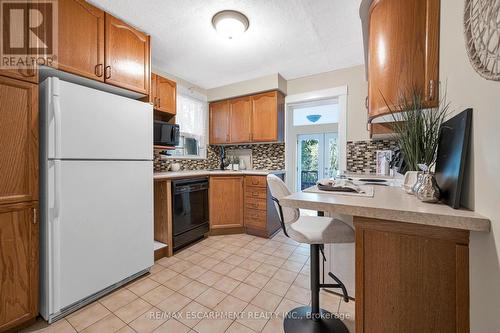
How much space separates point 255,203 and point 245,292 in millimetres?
1417

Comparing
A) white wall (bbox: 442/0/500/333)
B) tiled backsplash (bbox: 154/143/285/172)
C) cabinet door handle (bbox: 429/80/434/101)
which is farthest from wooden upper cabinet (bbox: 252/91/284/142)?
white wall (bbox: 442/0/500/333)

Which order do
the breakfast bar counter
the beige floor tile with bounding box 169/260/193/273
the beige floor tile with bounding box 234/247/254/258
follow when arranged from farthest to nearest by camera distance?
the beige floor tile with bounding box 234/247/254/258, the beige floor tile with bounding box 169/260/193/273, the breakfast bar counter

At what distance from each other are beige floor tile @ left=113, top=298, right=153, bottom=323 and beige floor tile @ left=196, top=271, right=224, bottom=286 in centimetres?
47

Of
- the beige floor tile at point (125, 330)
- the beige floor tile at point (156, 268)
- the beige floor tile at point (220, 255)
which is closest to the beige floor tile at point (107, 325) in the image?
the beige floor tile at point (125, 330)

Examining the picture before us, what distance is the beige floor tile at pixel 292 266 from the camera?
Result: 2080mm

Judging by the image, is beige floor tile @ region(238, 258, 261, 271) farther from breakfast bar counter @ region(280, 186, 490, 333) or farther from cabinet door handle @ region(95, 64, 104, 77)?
cabinet door handle @ region(95, 64, 104, 77)

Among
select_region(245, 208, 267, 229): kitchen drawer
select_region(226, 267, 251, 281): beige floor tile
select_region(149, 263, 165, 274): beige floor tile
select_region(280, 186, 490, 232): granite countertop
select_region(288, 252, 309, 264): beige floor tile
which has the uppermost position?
select_region(280, 186, 490, 232): granite countertop

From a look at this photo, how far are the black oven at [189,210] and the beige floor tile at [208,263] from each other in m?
0.42

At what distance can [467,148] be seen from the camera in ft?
2.35

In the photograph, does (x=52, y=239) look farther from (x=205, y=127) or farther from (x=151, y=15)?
(x=205, y=127)

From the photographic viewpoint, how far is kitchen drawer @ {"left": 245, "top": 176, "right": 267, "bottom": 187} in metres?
2.95

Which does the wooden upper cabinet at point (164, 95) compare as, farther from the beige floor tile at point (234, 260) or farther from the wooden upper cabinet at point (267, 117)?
the beige floor tile at point (234, 260)

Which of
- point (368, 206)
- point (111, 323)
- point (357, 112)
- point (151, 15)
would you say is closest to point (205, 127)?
point (151, 15)

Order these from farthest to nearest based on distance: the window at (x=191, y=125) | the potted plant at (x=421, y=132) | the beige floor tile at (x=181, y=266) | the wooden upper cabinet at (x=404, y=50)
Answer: the window at (x=191, y=125), the beige floor tile at (x=181, y=266), the wooden upper cabinet at (x=404, y=50), the potted plant at (x=421, y=132)
